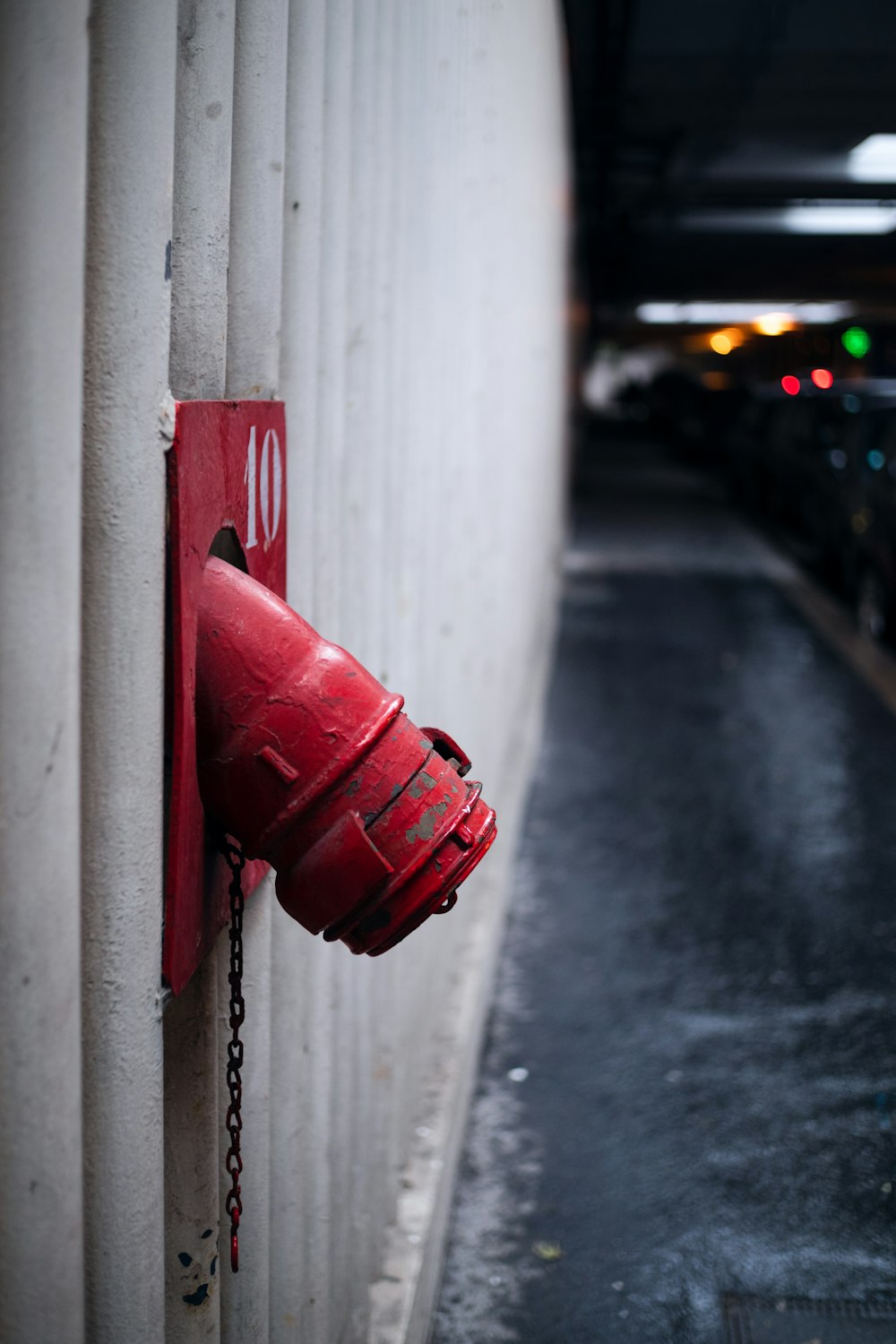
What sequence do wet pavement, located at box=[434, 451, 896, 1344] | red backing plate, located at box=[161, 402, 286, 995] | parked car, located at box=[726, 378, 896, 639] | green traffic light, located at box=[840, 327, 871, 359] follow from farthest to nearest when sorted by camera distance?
green traffic light, located at box=[840, 327, 871, 359] < parked car, located at box=[726, 378, 896, 639] < wet pavement, located at box=[434, 451, 896, 1344] < red backing plate, located at box=[161, 402, 286, 995]

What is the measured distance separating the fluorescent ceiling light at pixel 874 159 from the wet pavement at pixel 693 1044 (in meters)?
6.75

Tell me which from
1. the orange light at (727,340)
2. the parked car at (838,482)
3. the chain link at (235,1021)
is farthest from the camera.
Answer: the orange light at (727,340)

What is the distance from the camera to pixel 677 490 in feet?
81.5

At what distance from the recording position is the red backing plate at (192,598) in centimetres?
129

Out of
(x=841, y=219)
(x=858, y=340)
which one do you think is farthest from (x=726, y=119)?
(x=858, y=340)

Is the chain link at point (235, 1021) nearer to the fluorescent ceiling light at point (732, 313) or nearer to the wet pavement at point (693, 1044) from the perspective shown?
the wet pavement at point (693, 1044)

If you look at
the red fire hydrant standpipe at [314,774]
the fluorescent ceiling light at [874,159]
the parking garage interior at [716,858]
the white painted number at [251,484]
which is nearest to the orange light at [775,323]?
the parking garage interior at [716,858]

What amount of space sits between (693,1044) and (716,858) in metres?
1.72

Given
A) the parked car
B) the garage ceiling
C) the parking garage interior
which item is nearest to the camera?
the parking garage interior

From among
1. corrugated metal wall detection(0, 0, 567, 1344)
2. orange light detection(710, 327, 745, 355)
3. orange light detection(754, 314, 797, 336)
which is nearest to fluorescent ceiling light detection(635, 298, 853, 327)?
orange light detection(754, 314, 797, 336)

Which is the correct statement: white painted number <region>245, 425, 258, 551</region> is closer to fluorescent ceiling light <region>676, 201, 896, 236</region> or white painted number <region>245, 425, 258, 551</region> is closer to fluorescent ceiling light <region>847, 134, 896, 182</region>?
fluorescent ceiling light <region>847, 134, 896, 182</region>

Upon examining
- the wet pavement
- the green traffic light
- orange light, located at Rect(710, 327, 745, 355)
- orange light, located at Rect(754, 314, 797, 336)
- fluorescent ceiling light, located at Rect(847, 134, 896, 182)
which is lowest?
the wet pavement

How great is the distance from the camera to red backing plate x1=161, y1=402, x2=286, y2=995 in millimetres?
A: 1286

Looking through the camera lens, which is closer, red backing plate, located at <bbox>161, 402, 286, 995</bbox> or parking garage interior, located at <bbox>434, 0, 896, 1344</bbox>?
red backing plate, located at <bbox>161, 402, 286, 995</bbox>
